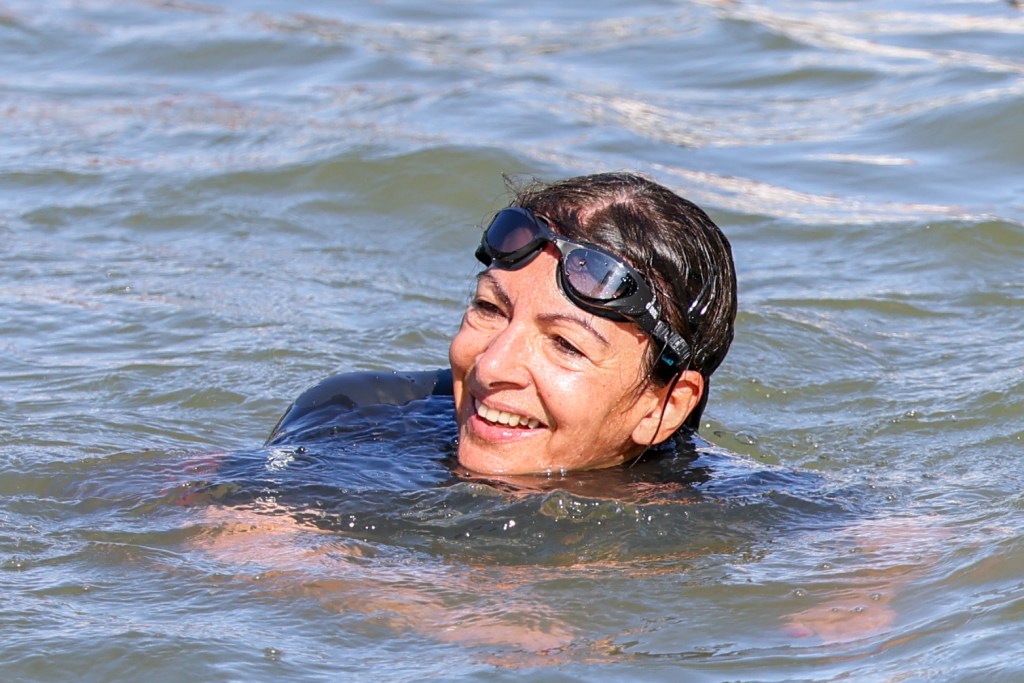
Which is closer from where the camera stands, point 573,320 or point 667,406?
point 573,320

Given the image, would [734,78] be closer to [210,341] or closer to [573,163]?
[573,163]

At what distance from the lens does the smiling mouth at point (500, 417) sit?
474 centimetres

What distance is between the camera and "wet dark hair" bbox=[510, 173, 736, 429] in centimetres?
471

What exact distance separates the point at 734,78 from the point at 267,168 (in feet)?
14.3

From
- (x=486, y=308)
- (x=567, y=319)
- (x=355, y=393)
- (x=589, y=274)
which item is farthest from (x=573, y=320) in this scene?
(x=355, y=393)

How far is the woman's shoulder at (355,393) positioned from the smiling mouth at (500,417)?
68 centimetres

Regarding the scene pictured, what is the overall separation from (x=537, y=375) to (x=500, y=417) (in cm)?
19

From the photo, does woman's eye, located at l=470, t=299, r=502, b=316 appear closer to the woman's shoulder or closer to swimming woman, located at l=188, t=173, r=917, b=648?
swimming woman, located at l=188, t=173, r=917, b=648

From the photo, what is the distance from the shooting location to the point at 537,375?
465cm

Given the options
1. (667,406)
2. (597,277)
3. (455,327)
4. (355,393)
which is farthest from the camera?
(455,327)

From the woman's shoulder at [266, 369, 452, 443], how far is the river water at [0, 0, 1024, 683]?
149 millimetres

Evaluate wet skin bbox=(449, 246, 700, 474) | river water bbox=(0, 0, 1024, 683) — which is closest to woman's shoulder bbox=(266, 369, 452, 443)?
river water bbox=(0, 0, 1024, 683)

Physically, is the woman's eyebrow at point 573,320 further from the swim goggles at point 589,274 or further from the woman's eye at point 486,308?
the woman's eye at point 486,308

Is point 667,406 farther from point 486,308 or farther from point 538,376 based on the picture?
point 486,308
